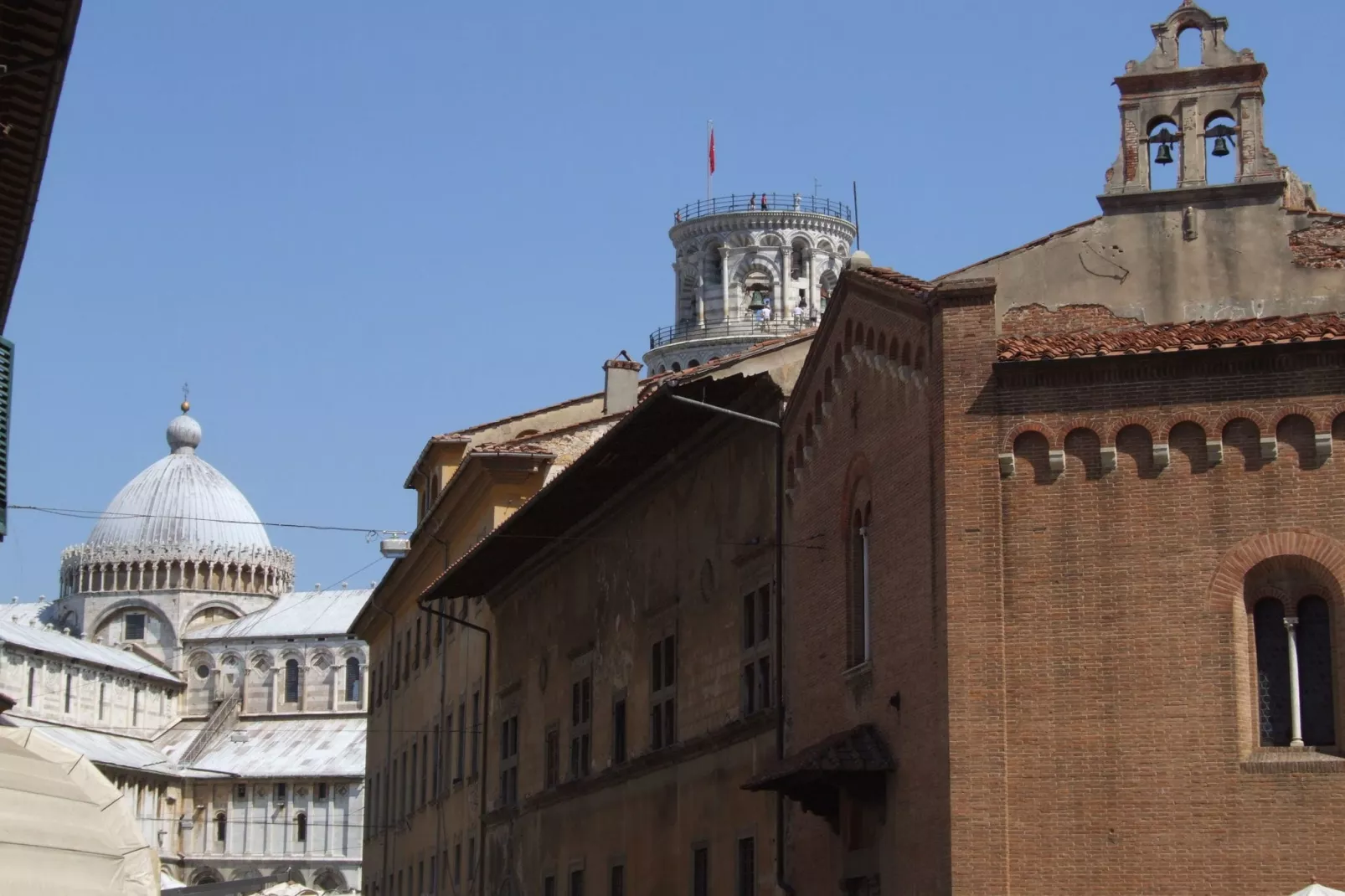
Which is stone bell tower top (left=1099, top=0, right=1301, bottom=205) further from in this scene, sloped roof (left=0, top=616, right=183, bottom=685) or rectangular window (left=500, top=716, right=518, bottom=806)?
sloped roof (left=0, top=616, right=183, bottom=685)

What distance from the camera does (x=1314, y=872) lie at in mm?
17578

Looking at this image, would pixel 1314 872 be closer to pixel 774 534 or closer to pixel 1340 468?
pixel 1340 468

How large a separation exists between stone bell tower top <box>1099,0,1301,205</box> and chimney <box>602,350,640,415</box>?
20.6 meters

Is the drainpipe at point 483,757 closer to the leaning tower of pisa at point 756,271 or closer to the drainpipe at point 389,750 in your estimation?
the drainpipe at point 389,750

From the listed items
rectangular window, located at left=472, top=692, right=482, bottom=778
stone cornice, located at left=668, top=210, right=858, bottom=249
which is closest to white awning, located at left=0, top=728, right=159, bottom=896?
rectangular window, located at left=472, top=692, right=482, bottom=778

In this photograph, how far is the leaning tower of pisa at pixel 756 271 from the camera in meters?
129

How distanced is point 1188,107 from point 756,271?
356 feet

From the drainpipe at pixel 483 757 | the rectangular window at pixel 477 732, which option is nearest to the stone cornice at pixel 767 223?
the rectangular window at pixel 477 732

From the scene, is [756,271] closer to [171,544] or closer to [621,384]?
[171,544]

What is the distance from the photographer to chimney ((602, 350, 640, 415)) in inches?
1613

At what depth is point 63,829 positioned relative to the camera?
1576 cm

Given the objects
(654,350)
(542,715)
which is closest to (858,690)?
(542,715)

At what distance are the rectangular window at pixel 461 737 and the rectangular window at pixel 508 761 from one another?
3411mm

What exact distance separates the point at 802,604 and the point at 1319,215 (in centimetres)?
677
